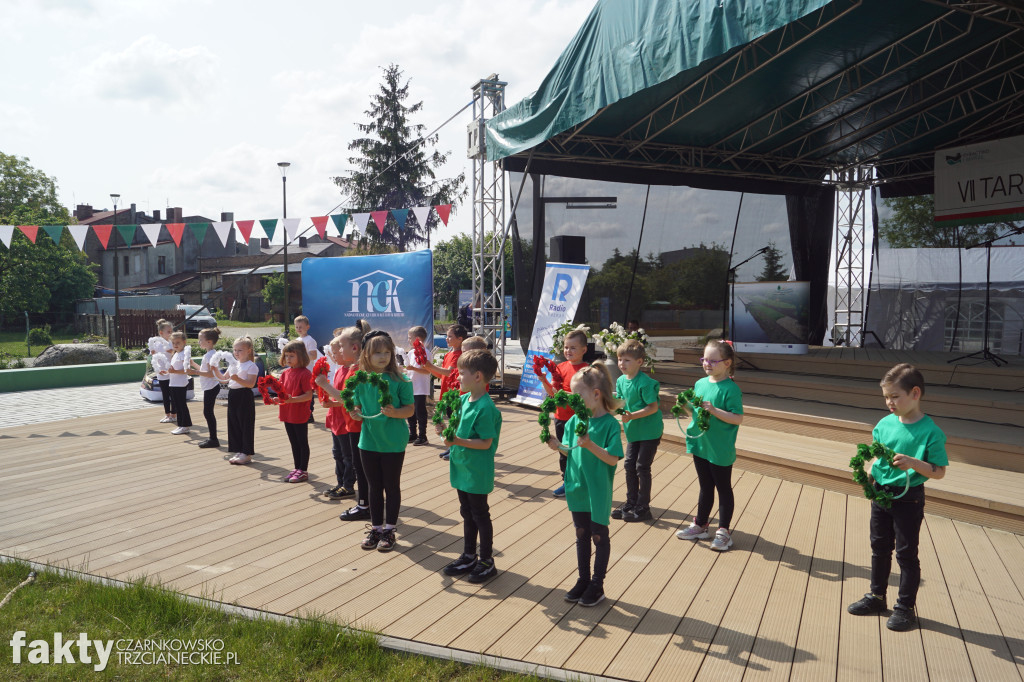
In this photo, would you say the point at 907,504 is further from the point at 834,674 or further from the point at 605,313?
the point at 605,313

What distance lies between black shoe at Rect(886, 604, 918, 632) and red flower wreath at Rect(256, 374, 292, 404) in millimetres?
5045

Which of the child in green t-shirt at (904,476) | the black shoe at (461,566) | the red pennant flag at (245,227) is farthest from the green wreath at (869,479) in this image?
the red pennant flag at (245,227)

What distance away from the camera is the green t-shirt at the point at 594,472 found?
3.45 meters

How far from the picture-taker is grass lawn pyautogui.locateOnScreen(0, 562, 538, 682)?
2.96 metres

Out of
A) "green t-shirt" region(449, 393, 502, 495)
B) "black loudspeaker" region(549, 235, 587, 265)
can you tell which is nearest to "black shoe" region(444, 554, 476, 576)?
"green t-shirt" region(449, 393, 502, 495)

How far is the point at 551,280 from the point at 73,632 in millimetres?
7588

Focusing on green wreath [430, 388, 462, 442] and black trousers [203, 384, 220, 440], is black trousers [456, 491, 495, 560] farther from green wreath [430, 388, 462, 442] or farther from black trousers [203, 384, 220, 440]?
black trousers [203, 384, 220, 440]

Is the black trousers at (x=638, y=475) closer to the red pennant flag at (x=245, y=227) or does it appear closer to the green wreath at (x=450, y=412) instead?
the green wreath at (x=450, y=412)

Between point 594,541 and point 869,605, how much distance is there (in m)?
1.50

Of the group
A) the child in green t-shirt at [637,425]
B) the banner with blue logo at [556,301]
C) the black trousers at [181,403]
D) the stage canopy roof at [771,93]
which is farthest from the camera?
the banner with blue logo at [556,301]

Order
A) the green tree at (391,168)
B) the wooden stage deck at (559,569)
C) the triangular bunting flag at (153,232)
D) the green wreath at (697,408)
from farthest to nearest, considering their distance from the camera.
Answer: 1. the green tree at (391,168)
2. the triangular bunting flag at (153,232)
3. the green wreath at (697,408)
4. the wooden stage deck at (559,569)

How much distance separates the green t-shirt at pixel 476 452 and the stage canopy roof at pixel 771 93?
415cm

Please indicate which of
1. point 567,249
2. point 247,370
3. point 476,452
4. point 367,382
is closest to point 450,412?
point 476,452

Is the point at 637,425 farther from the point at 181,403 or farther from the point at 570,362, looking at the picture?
the point at 181,403
